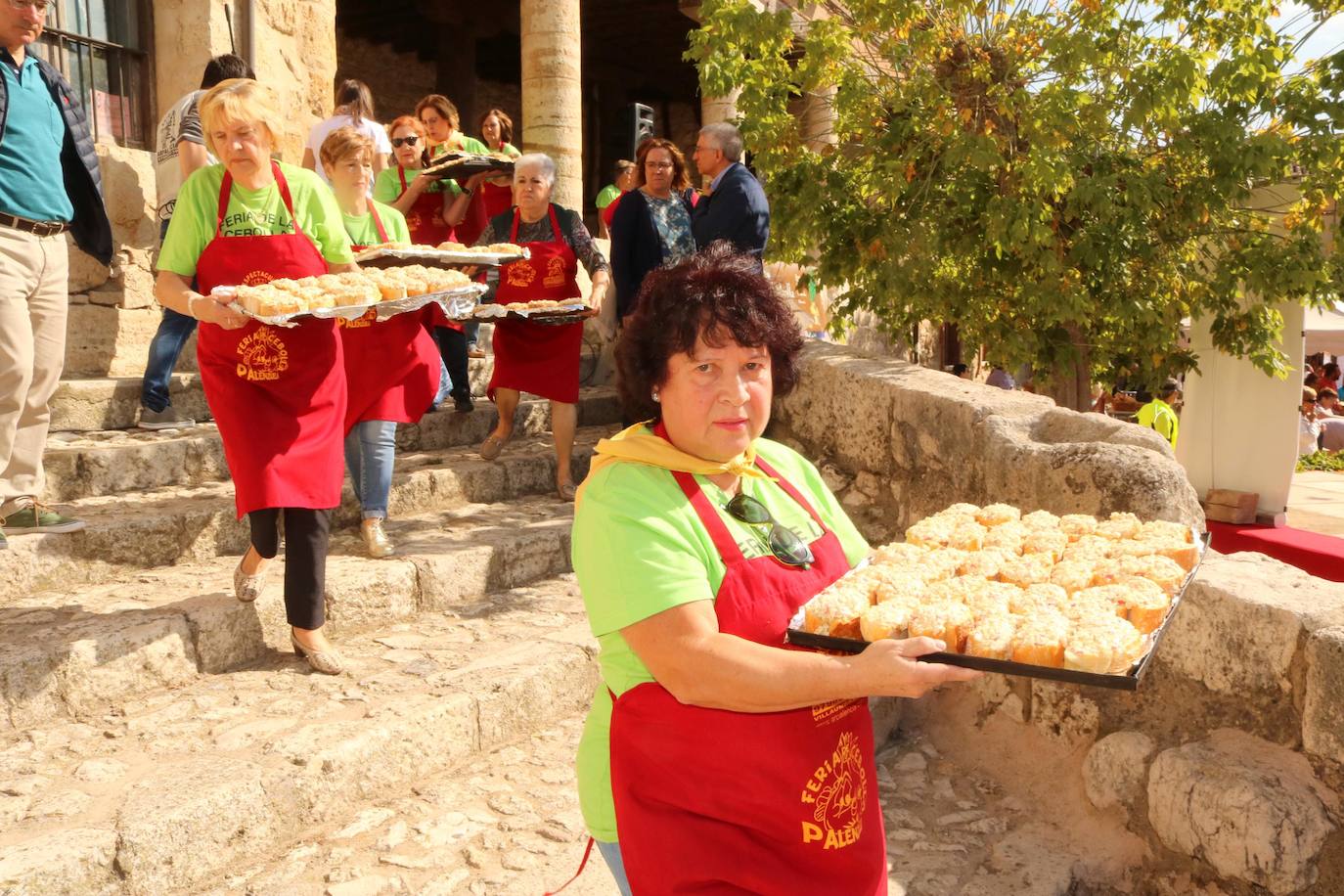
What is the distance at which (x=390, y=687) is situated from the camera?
3.41 m

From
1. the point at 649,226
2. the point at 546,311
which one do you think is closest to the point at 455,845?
the point at 546,311

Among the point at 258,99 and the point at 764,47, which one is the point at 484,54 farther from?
the point at 258,99

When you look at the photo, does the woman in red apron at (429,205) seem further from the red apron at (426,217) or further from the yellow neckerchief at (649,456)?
the yellow neckerchief at (649,456)

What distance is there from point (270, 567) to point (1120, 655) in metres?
3.34

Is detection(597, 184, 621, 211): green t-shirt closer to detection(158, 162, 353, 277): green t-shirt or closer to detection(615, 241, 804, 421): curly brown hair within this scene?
detection(158, 162, 353, 277): green t-shirt

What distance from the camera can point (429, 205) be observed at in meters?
6.06

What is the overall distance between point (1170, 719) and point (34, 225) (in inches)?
156

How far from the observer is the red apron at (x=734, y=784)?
1.57 metres

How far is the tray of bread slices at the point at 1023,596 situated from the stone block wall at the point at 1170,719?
453 mm

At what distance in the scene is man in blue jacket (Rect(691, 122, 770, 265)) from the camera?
5160 millimetres

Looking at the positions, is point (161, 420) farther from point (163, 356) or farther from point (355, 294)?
point (355, 294)

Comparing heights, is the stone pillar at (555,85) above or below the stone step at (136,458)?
above

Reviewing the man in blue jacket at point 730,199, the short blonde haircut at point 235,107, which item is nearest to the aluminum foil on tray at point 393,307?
the short blonde haircut at point 235,107

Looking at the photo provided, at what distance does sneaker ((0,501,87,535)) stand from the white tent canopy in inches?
573
